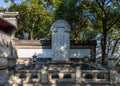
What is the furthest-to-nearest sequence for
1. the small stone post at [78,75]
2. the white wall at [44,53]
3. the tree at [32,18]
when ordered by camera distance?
the tree at [32,18] → the white wall at [44,53] → the small stone post at [78,75]

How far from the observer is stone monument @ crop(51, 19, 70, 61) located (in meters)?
21.6

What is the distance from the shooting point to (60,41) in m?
22.0

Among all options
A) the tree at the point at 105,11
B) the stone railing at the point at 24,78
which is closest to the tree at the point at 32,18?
the tree at the point at 105,11

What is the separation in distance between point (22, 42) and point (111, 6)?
960cm

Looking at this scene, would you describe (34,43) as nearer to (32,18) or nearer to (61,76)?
(32,18)

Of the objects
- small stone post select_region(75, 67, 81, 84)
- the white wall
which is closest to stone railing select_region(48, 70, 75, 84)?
small stone post select_region(75, 67, 81, 84)

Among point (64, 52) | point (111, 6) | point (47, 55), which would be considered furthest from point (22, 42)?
point (111, 6)

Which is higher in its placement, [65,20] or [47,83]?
[65,20]

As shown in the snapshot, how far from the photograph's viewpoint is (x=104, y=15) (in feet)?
76.3

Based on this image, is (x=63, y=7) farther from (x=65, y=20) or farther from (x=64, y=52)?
(x=64, y=52)

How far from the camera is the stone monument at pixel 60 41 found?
21.6 m

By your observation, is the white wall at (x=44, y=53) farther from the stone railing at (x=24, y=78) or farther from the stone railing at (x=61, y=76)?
the stone railing at (x=24, y=78)

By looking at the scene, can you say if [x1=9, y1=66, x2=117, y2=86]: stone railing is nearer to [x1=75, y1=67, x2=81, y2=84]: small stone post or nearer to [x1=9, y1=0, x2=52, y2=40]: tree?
[x1=75, y1=67, x2=81, y2=84]: small stone post

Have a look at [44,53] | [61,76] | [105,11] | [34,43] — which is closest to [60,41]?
[105,11]
